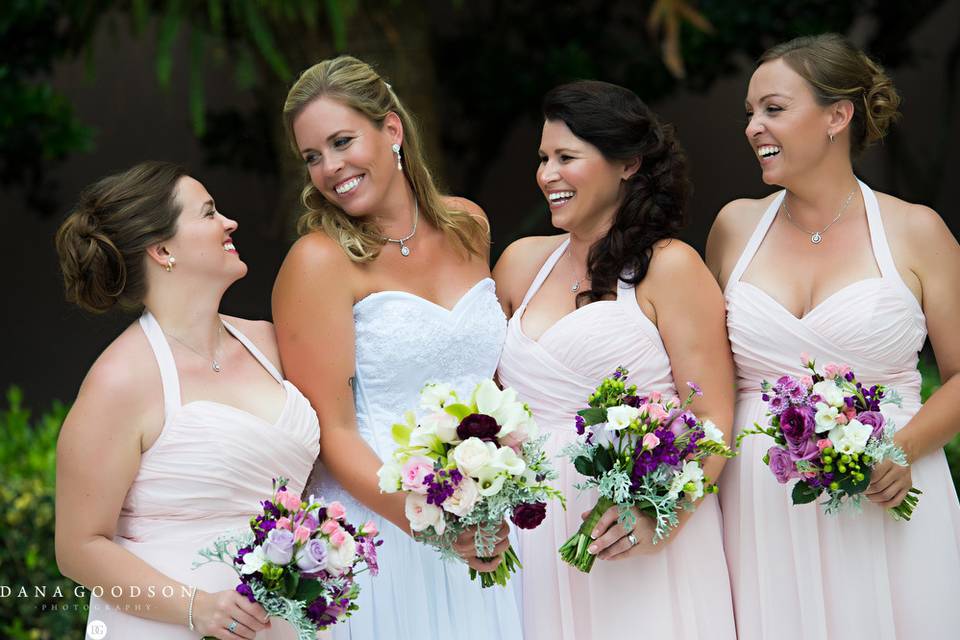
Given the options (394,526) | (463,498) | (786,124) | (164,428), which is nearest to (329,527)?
(463,498)

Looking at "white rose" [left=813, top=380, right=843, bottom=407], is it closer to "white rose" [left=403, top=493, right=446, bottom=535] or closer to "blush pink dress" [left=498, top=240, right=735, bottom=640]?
"blush pink dress" [left=498, top=240, right=735, bottom=640]

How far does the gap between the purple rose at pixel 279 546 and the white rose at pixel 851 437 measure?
5.14 feet

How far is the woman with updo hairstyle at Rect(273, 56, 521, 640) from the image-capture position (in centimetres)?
387

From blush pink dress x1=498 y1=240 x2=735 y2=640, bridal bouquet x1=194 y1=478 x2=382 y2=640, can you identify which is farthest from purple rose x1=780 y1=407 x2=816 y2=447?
bridal bouquet x1=194 y1=478 x2=382 y2=640

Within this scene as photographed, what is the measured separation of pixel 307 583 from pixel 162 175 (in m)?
1.37

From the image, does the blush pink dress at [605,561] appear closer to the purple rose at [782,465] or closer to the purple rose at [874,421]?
the purple rose at [782,465]

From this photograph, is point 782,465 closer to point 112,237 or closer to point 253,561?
point 253,561

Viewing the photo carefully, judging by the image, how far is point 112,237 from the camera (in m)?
3.59

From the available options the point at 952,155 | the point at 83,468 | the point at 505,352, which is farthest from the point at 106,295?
the point at 952,155

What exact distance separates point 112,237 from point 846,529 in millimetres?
2485

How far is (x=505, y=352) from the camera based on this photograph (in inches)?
163

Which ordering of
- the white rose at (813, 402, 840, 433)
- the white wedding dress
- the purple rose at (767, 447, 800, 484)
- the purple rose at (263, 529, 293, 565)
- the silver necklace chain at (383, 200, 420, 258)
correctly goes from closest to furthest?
the purple rose at (263, 529, 293, 565)
the white rose at (813, 402, 840, 433)
the purple rose at (767, 447, 800, 484)
the white wedding dress
the silver necklace chain at (383, 200, 420, 258)

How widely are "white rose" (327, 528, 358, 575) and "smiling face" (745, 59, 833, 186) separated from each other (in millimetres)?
1861

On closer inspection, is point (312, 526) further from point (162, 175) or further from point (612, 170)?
point (612, 170)
